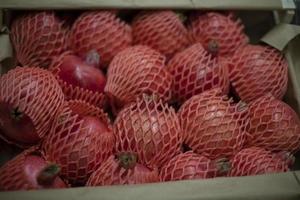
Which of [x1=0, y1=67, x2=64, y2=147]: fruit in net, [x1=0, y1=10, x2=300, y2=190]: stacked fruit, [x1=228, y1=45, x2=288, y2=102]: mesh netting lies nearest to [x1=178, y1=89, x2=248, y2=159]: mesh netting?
[x1=0, y1=10, x2=300, y2=190]: stacked fruit

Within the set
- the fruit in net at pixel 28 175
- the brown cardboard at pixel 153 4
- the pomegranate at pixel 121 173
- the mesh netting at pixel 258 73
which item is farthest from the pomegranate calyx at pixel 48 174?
the mesh netting at pixel 258 73

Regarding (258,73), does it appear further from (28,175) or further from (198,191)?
(28,175)

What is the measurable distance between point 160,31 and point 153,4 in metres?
0.09

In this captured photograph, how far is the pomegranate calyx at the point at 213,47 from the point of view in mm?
1426

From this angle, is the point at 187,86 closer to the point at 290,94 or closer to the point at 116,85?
the point at 116,85

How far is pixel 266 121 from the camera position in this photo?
138 centimetres

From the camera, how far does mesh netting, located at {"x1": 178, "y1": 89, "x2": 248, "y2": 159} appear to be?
51.4 inches

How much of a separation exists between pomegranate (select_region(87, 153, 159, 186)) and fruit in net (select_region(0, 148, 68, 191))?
9 cm

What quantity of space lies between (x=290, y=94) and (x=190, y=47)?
1.12ft

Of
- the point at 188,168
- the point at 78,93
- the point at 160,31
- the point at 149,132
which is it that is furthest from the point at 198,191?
the point at 160,31

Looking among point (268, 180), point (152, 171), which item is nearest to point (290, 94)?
point (268, 180)

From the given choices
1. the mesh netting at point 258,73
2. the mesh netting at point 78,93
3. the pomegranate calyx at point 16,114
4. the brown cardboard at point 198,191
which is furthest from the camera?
the mesh netting at point 258,73

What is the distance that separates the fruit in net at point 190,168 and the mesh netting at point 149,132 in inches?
1.3

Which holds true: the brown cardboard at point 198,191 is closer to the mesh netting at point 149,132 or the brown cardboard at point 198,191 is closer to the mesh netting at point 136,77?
the mesh netting at point 149,132
